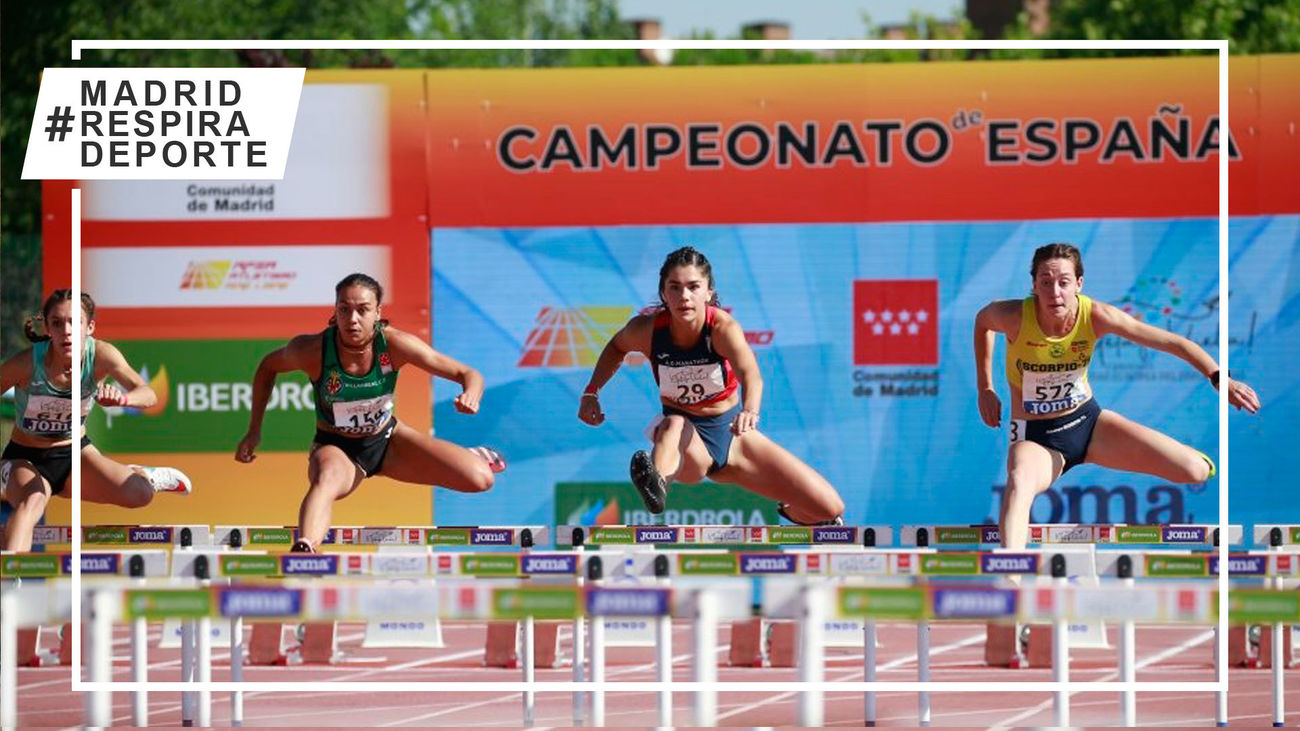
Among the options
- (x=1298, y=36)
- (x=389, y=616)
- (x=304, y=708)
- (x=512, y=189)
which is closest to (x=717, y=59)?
(x=1298, y=36)

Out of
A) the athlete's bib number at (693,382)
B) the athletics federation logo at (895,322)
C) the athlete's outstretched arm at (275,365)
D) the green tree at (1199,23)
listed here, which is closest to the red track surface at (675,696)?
the athlete's outstretched arm at (275,365)

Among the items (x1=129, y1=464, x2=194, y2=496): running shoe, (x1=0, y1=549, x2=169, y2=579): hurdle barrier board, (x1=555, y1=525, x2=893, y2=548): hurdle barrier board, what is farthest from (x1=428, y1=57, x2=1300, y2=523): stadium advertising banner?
(x1=0, y1=549, x2=169, y2=579): hurdle barrier board

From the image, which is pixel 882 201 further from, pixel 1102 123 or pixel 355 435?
pixel 355 435

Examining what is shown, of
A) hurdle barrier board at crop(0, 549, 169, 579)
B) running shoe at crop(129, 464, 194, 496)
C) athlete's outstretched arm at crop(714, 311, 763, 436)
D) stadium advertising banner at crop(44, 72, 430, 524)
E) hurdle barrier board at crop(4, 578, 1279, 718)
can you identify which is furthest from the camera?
stadium advertising banner at crop(44, 72, 430, 524)

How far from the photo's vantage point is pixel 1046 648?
44.3 ft

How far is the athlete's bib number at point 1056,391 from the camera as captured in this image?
34.2ft

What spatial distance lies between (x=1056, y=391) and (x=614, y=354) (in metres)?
2.41

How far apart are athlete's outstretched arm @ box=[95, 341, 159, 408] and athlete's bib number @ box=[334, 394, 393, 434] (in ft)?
3.34

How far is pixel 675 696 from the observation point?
11.2m

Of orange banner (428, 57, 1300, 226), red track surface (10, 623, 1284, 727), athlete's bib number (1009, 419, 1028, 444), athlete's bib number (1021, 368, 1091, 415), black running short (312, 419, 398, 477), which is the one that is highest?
orange banner (428, 57, 1300, 226)

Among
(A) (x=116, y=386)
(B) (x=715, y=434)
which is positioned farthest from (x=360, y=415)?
(B) (x=715, y=434)

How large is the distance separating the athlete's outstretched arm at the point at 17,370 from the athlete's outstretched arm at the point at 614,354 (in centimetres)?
309

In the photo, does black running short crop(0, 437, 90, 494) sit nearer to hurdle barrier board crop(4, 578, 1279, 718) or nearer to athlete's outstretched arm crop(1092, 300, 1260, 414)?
hurdle barrier board crop(4, 578, 1279, 718)

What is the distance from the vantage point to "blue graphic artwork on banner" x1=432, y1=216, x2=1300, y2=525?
1527cm
